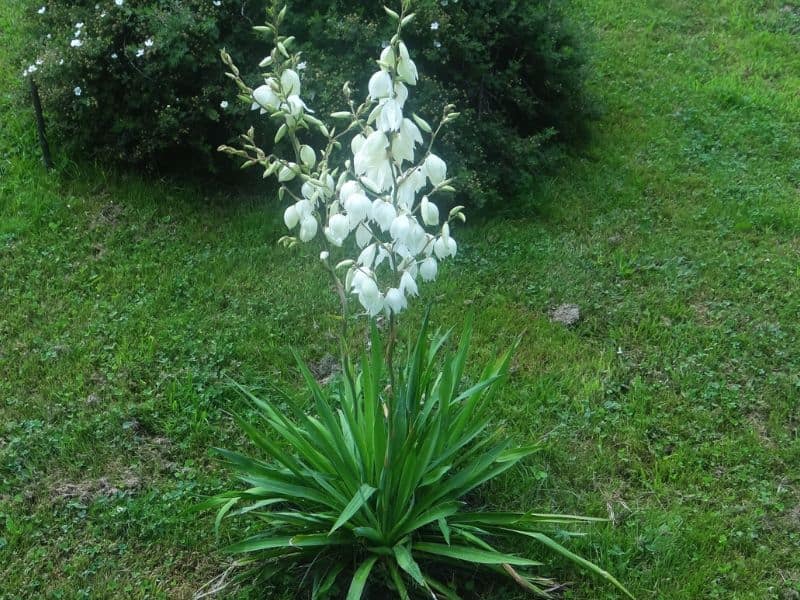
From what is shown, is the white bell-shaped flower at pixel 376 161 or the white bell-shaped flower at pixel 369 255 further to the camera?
the white bell-shaped flower at pixel 369 255

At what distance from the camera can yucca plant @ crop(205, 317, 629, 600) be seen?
2990 mm

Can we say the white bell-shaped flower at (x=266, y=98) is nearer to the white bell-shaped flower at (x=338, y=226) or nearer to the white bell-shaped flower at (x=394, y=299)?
the white bell-shaped flower at (x=338, y=226)

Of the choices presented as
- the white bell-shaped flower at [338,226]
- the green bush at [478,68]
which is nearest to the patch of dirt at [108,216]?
the green bush at [478,68]

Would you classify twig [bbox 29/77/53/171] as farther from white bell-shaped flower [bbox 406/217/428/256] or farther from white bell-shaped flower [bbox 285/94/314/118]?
white bell-shaped flower [bbox 406/217/428/256]

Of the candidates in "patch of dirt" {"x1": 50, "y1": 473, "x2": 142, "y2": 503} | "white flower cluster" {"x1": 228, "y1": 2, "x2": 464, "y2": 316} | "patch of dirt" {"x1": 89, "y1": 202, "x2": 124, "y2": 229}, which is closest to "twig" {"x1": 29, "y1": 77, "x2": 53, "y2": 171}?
"patch of dirt" {"x1": 89, "y1": 202, "x2": 124, "y2": 229}

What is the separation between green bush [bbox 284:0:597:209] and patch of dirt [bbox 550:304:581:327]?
97 cm

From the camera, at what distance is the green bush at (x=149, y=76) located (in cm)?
524

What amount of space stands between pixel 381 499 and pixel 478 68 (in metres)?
3.56

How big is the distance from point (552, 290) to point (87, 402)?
2791mm

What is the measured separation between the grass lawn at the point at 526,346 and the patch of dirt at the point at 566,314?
3.1 inches

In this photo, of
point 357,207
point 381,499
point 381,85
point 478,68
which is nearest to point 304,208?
point 357,207

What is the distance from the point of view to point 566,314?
4.77 meters

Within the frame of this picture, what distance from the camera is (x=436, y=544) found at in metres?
3.04

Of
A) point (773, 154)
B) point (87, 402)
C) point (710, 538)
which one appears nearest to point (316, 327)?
point (87, 402)
